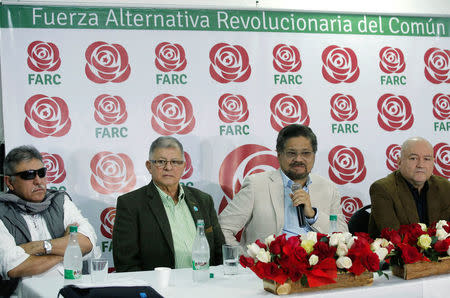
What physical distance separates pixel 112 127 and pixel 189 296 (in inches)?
81.8

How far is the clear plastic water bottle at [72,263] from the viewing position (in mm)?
2422

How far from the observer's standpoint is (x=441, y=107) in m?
4.60

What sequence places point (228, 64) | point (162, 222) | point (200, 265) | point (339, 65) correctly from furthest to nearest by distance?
point (339, 65) → point (228, 64) → point (162, 222) → point (200, 265)

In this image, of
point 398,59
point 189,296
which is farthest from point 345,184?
point 189,296

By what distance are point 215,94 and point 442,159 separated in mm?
2051

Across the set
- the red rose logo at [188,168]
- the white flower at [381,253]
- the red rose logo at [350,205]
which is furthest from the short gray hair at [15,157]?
the red rose logo at [350,205]

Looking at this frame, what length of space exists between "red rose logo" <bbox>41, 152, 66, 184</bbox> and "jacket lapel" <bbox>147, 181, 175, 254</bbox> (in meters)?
0.80

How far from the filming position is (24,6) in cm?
390

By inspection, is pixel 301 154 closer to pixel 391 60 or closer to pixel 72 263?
pixel 391 60

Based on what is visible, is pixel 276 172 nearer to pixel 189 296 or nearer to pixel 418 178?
pixel 418 178

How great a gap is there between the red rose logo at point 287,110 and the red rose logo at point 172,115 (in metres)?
0.66

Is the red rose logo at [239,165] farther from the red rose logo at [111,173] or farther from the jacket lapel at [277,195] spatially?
the red rose logo at [111,173]

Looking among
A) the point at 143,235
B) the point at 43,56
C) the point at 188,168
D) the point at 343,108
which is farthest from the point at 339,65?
the point at 43,56

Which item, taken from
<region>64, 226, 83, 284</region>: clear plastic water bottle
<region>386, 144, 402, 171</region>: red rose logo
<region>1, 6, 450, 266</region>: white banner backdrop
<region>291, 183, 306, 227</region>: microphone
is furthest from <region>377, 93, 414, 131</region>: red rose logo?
<region>64, 226, 83, 284</region>: clear plastic water bottle
